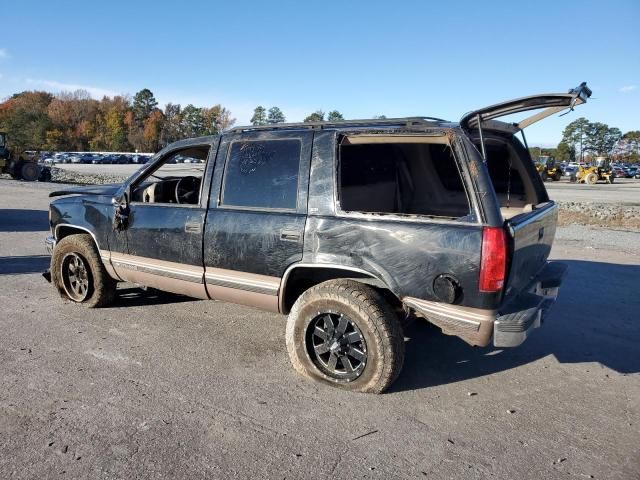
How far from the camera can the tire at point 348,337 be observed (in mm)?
3344

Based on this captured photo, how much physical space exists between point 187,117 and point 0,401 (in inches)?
4491

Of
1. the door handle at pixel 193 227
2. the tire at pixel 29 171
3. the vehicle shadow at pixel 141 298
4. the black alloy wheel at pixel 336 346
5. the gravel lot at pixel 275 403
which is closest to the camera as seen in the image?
the gravel lot at pixel 275 403

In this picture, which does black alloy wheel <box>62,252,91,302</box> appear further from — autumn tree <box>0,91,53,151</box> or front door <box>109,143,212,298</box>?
autumn tree <box>0,91,53,151</box>

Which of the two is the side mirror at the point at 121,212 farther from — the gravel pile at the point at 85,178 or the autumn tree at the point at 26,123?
the autumn tree at the point at 26,123

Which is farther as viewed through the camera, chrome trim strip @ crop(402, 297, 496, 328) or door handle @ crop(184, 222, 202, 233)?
door handle @ crop(184, 222, 202, 233)

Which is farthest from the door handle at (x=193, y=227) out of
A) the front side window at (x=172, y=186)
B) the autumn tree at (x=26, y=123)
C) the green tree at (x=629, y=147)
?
the green tree at (x=629, y=147)

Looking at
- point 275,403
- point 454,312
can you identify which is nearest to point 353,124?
point 454,312

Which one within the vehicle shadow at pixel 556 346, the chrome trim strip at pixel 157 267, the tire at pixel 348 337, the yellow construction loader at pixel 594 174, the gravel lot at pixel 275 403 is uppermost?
the yellow construction loader at pixel 594 174

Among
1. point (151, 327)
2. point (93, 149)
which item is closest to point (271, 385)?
point (151, 327)

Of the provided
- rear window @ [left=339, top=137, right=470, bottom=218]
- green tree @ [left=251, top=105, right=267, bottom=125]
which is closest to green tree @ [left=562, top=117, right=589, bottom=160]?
green tree @ [left=251, top=105, right=267, bottom=125]

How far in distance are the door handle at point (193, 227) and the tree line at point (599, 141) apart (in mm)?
109412

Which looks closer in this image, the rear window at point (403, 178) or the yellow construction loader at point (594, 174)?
the rear window at point (403, 178)

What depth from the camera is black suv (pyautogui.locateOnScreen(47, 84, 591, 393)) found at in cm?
317

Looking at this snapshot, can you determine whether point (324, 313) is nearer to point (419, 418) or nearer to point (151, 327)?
point (419, 418)
